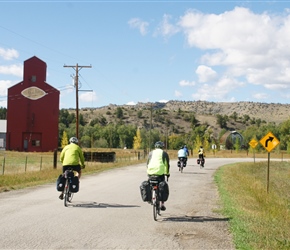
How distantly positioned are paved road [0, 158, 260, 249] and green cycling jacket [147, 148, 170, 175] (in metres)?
1.09

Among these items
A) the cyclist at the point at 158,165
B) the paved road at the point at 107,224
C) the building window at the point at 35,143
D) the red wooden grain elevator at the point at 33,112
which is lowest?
the paved road at the point at 107,224

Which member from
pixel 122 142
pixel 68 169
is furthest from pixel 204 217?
pixel 122 142

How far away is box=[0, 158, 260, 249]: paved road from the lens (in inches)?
314

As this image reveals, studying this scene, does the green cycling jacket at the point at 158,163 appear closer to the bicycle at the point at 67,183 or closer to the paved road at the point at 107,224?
the paved road at the point at 107,224

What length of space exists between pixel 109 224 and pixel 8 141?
71047 millimetres

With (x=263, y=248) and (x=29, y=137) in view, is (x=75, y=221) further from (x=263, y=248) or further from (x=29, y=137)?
(x=29, y=137)

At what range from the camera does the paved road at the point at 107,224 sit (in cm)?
797

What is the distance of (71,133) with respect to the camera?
132m

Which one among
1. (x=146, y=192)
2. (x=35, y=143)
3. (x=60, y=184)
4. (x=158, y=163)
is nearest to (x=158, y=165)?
(x=158, y=163)

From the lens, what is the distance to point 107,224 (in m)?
9.74

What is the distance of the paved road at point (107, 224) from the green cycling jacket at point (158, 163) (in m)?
1.09

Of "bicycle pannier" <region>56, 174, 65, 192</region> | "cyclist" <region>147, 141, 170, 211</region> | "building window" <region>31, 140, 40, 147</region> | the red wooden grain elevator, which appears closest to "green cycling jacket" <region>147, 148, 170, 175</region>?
"cyclist" <region>147, 141, 170, 211</region>

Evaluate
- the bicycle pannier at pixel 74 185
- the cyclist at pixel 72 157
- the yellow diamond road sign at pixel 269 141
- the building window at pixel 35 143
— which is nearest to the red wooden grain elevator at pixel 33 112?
the building window at pixel 35 143

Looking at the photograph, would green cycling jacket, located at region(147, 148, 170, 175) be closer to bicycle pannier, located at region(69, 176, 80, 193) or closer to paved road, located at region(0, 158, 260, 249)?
paved road, located at region(0, 158, 260, 249)
